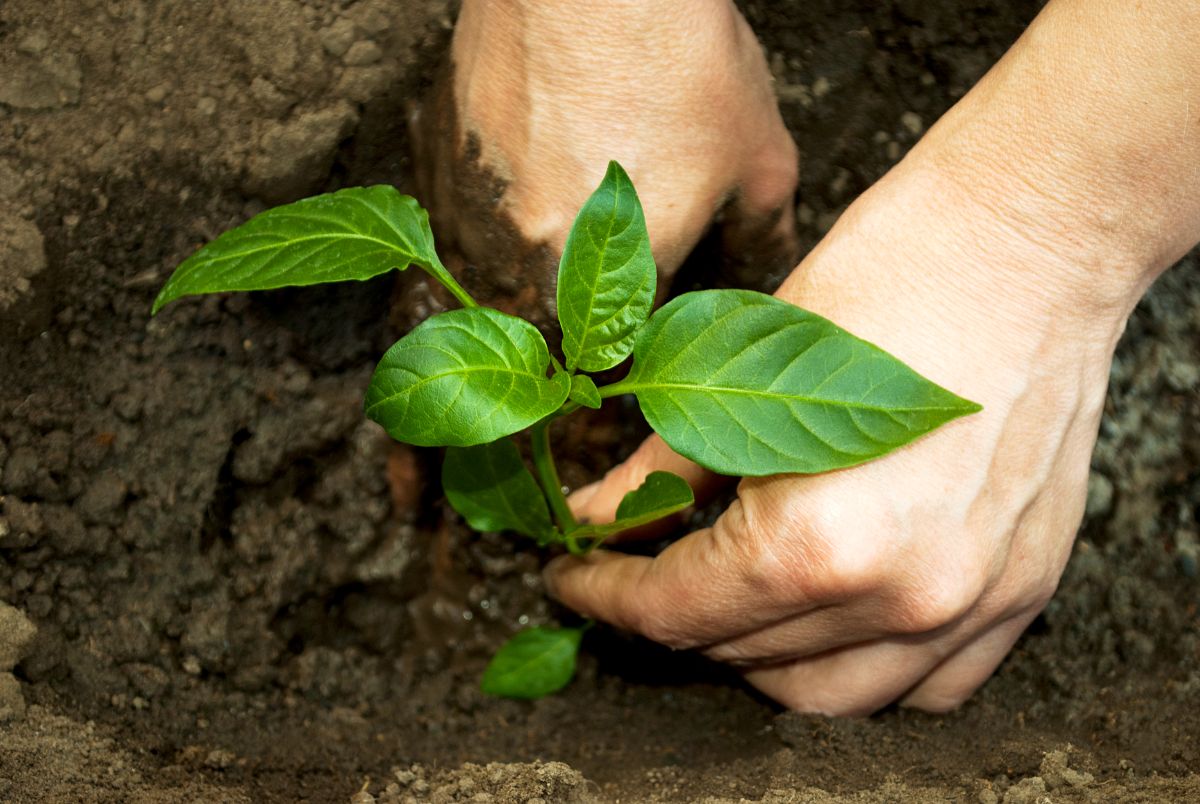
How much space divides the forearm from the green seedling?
307 mm

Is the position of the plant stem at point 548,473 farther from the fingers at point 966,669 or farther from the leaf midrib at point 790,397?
the fingers at point 966,669

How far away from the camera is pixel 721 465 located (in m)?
1.05

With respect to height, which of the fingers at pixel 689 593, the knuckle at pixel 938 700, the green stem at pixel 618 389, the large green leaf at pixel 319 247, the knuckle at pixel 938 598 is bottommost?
the knuckle at pixel 938 700

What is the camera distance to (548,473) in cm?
133

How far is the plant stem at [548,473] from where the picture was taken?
1.27 m

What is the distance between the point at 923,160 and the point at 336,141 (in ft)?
2.62

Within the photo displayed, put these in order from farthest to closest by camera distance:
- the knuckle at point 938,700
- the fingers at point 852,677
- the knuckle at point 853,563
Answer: the knuckle at point 938,700 → the fingers at point 852,677 → the knuckle at point 853,563

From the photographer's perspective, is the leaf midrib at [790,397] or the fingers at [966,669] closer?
the leaf midrib at [790,397]

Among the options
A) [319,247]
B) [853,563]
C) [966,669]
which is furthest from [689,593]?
[319,247]

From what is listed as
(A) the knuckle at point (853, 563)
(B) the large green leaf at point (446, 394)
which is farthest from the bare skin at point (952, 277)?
(B) the large green leaf at point (446, 394)

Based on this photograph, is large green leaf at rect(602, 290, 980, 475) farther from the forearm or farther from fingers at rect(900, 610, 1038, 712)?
fingers at rect(900, 610, 1038, 712)

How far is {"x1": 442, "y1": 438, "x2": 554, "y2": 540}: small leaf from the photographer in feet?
4.44

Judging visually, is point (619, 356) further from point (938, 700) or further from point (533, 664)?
point (938, 700)

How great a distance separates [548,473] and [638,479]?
0.15 meters
